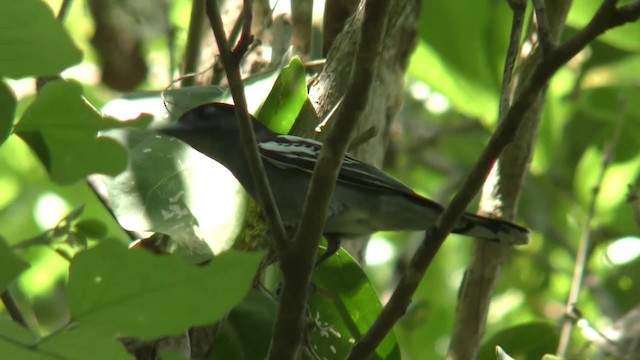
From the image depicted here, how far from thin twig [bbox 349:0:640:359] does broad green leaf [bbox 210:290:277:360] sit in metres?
0.59

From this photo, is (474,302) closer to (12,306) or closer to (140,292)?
(12,306)

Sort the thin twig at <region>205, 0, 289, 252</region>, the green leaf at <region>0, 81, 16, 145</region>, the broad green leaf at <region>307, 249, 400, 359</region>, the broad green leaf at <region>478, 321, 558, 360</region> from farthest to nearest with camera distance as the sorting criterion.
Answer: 1. the broad green leaf at <region>478, 321, 558, 360</region>
2. the broad green leaf at <region>307, 249, 400, 359</region>
3. the thin twig at <region>205, 0, 289, 252</region>
4. the green leaf at <region>0, 81, 16, 145</region>

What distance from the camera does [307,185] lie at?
446 centimetres

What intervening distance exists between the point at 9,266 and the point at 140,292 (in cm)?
26

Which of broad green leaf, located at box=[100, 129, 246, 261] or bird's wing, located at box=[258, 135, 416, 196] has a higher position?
bird's wing, located at box=[258, 135, 416, 196]

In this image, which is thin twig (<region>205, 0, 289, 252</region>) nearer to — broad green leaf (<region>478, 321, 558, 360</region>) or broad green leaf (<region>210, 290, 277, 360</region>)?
broad green leaf (<region>210, 290, 277, 360</region>)

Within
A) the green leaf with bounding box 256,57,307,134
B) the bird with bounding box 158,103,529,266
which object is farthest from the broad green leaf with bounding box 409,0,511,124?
the green leaf with bounding box 256,57,307,134

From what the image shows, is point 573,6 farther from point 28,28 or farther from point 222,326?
point 28,28

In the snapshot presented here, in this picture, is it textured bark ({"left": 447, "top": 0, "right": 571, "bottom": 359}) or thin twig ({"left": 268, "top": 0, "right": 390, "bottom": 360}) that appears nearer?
Answer: thin twig ({"left": 268, "top": 0, "right": 390, "bottom": 360})

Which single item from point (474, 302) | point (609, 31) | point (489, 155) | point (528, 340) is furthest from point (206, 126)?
point (489, 155)

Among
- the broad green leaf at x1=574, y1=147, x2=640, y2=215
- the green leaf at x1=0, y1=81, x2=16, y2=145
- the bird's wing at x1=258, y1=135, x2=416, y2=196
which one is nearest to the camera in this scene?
the green leaf at x1=0, y1=81, x2=16, y2=145

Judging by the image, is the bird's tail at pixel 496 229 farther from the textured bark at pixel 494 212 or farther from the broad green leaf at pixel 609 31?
the broad green leaf at pixel 609 31

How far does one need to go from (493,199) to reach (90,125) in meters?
2.54

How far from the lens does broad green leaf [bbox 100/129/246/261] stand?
2969mm
